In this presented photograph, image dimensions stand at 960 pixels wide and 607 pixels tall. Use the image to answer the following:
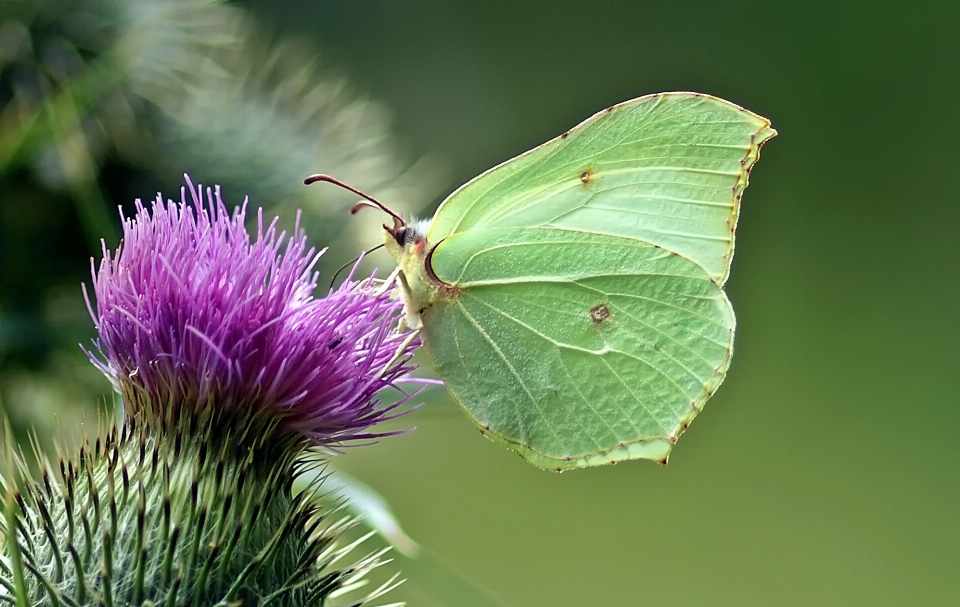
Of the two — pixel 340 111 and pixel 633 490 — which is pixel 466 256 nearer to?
pixel 340 111

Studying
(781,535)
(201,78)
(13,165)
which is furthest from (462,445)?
(13,165)

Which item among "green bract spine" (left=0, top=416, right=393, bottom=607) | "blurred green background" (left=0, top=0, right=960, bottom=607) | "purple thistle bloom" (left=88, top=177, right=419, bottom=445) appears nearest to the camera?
"green bract spine" (left=0, top=416, right=393, bottom=607)

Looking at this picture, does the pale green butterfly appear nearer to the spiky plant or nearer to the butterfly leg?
the butterfly leg

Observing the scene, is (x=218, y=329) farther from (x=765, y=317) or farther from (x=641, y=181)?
(x=765, y=317)

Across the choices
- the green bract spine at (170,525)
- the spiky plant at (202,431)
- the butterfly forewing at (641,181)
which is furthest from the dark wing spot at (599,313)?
the green bract spine at (170,525)

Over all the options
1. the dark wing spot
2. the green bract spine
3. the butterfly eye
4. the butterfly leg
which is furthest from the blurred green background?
the green bract spine

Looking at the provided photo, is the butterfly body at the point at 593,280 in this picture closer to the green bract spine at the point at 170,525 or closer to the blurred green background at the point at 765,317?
the green bract spine at the point at 170,525
